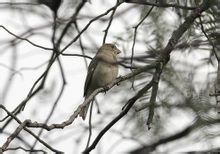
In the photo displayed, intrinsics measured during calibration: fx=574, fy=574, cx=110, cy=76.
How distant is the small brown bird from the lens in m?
5.74

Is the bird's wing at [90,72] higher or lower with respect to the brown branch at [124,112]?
higher

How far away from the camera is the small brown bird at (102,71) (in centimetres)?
574

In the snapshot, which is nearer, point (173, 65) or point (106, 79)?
point (173, 65)

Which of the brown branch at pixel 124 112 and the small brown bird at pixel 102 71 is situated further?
the small brown bird at pixel 102 71

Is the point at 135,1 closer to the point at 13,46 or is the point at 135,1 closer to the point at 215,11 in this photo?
the point at 215,11

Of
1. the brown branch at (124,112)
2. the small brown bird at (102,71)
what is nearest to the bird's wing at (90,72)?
the small brown bird at (102,71)

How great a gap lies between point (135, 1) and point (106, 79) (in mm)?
1591

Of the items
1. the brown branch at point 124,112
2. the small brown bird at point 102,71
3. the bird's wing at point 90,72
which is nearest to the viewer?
the brown branch at point 124,112

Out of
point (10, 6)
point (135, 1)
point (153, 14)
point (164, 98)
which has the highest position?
point (10, 6)

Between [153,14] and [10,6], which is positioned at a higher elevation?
[10,6]

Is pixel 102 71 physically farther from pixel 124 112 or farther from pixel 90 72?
pixel 124 112

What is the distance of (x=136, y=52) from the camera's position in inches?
196

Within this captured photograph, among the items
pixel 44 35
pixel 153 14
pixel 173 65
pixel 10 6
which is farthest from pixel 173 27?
pixel 10 6

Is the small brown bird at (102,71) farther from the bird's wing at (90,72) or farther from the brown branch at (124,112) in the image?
the brown branch at (124,112)
